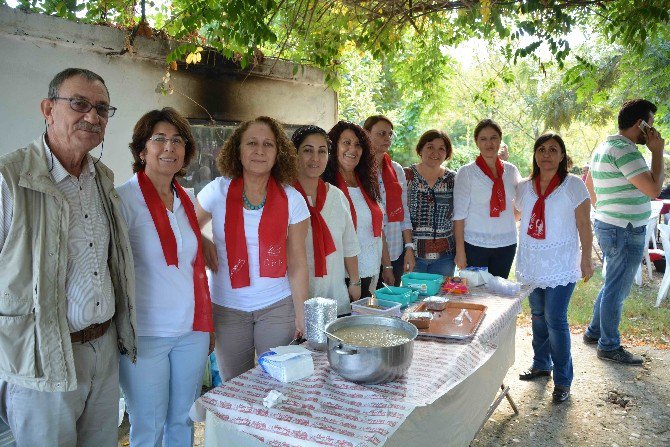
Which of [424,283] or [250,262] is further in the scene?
[424,283]

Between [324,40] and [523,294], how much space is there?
2750 millimetres

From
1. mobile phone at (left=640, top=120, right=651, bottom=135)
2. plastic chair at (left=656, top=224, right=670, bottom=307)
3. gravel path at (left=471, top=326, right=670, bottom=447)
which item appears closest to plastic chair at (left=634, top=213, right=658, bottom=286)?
plastic chair at (left=656, top=224, right=670, bottom=307)

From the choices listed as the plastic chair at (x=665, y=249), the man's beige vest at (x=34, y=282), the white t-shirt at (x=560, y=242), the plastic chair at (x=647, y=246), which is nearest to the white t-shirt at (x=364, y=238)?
the white t-shirt at (x=560, y=242)

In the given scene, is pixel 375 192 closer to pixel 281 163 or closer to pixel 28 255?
pixel 281 163

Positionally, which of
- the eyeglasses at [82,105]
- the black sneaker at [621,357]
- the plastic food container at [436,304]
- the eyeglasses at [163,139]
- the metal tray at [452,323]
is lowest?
the black sneaker at [621,357]

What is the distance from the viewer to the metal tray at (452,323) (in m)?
2.34

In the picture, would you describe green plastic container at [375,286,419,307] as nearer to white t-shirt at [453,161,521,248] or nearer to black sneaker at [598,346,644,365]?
white t-shirt at [453,161,521,248]

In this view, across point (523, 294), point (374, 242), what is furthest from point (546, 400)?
point (374, 242)

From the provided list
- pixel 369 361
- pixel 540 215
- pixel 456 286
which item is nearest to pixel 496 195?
pixel 540 215

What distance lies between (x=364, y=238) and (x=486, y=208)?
1.10 m

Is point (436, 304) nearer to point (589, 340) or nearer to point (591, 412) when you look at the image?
point (591, 412)

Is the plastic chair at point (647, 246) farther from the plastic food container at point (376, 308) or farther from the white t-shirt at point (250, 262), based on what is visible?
the white t-shirt at point (250, 262)

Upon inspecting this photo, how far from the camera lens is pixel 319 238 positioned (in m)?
2.75

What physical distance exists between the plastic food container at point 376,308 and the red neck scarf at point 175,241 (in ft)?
2.46
